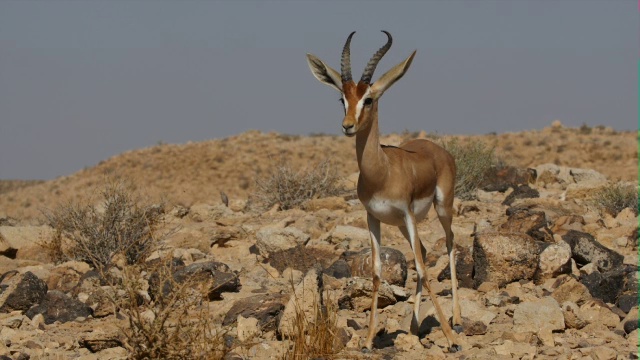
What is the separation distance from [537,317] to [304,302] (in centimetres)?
222

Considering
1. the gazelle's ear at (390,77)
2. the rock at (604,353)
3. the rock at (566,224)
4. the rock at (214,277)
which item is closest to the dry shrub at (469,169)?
the rock at (566,224)

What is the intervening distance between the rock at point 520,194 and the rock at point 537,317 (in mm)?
7157

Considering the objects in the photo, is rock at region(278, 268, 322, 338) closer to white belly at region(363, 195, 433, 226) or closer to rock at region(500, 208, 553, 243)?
white belly at region(363, 195, 433, 226)

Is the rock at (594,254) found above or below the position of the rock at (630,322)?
above

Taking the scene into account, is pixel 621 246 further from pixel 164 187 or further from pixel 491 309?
pixel 164 187

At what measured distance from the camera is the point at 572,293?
911 centimetres

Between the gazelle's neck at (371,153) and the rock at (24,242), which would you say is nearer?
the gazelle's neck at (371,153)

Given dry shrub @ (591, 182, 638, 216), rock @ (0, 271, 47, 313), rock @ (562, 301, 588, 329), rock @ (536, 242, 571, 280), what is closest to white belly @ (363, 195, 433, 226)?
rock @ (562, 301, 588, 329)

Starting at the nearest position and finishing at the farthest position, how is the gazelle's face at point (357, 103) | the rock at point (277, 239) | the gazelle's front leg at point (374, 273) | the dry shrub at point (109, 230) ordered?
1. the gazelle's face at point (357, 103)
2. the gazelle's front leg at point (374, 273)
3. the rock at point (277, 239)
4. the dry shrub at point (109, 230)

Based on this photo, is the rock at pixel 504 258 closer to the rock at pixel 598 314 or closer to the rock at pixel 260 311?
the rock at pixel 598 314

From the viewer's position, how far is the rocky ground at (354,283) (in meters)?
7.78

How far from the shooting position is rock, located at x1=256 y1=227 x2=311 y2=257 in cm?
1141

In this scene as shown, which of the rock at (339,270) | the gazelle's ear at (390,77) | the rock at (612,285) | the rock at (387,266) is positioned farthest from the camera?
the rock at (339,270)

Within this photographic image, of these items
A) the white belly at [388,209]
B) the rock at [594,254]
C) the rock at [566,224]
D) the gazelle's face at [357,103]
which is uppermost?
the gazelle's face at [357,103]
